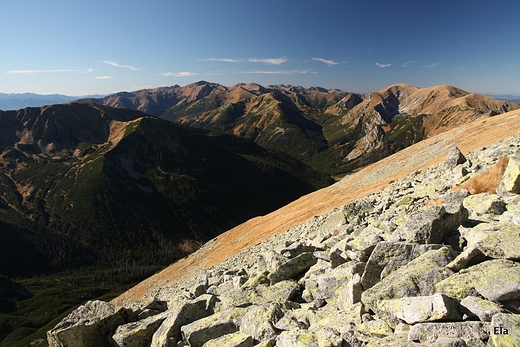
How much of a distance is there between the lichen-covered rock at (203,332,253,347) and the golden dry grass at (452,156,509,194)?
17.2 m

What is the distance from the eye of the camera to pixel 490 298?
30.1 feet

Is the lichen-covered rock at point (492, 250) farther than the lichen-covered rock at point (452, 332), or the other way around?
the lichen-covered rock at point (492, 250)

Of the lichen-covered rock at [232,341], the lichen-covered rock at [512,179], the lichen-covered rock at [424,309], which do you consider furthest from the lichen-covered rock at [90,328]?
the lichen-covered rock at [512,179]

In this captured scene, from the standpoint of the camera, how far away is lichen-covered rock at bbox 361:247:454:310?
1091 centimetres

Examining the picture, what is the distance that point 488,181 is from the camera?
19.2m

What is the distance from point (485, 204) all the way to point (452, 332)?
1097cm

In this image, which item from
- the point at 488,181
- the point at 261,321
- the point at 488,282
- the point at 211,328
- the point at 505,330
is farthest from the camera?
the point at 488,181

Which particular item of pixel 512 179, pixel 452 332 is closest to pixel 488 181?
pixel 512 179

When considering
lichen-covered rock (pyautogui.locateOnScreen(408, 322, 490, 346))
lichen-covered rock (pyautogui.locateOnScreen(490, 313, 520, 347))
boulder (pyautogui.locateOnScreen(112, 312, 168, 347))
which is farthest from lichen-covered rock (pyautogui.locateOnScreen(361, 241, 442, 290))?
boulder (pyautogui.locateOnScreen(112, 312, 168, 347))

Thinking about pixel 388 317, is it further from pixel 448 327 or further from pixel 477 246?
pixel 477 246

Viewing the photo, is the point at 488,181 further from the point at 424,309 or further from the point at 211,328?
→ the point at 211,328

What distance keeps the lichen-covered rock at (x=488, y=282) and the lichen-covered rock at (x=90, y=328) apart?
1779 cm

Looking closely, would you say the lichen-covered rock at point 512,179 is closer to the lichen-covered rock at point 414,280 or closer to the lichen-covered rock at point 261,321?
the lichen-covered rock at point 414,280

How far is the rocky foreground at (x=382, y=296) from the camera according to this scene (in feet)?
29.5
